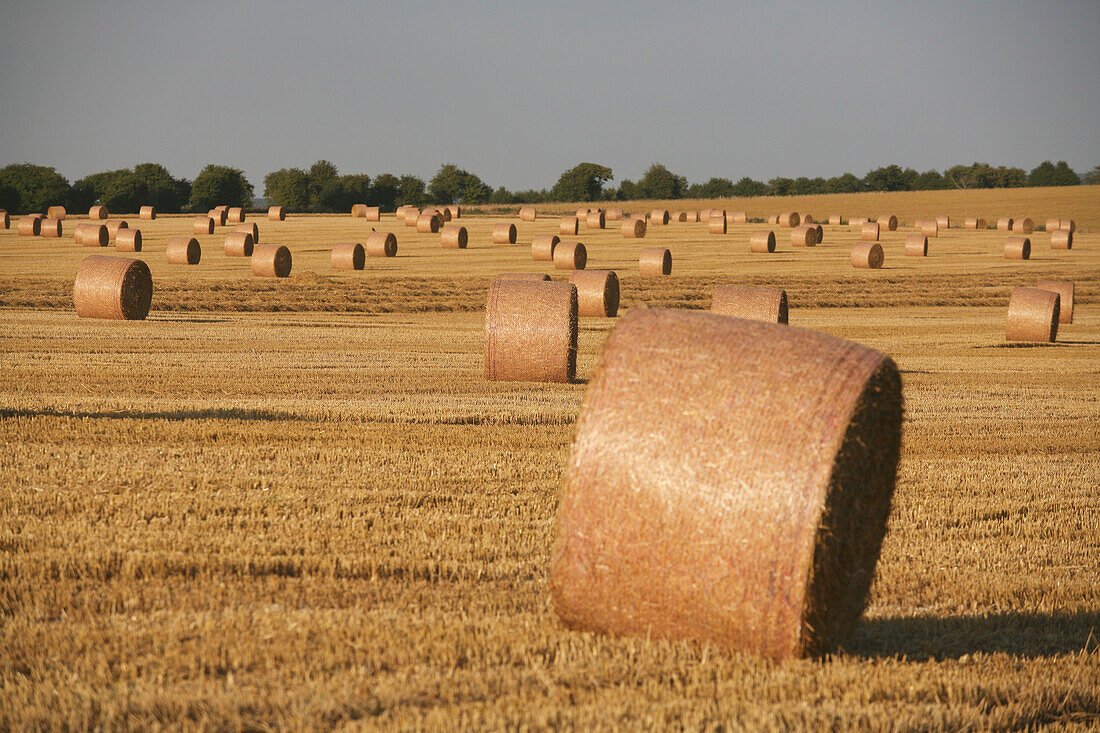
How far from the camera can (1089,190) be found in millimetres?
81938

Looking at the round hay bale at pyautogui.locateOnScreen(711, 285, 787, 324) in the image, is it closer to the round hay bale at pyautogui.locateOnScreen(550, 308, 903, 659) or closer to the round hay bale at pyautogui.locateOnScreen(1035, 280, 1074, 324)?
the round hay bale at pyautogui.locateOnScreen(1035, 280, 1074, 324)

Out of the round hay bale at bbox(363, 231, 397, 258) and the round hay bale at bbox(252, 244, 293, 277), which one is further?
the round hay bale at bbox(363, 231, 397, 258)

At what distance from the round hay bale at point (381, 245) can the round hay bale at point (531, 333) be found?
23760 millimetres

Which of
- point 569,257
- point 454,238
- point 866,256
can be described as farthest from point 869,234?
point 569,257

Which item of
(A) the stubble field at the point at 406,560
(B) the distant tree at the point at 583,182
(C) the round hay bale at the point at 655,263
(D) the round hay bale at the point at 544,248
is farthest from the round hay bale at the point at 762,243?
(B) the distant tree at the point at 583,182

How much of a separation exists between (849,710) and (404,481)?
14.7 ft

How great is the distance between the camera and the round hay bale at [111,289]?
801 inches

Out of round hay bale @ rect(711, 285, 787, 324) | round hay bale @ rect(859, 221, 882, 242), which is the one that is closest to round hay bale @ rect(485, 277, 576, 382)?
round hay bale @ rect(711, 285, 787, 324)

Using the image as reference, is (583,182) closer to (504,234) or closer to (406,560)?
(504,234)

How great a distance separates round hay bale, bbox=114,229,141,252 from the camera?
38.2 metres

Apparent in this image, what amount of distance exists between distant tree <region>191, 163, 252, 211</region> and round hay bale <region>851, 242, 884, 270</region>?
58455mm

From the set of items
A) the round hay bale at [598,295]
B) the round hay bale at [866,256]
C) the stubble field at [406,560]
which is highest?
the round hay bale at [866,256]

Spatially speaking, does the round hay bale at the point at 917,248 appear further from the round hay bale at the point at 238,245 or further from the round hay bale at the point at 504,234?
the round hay bale at the point at 238,245

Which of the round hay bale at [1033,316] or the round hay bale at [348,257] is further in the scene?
the round hay bale at [348,257]
